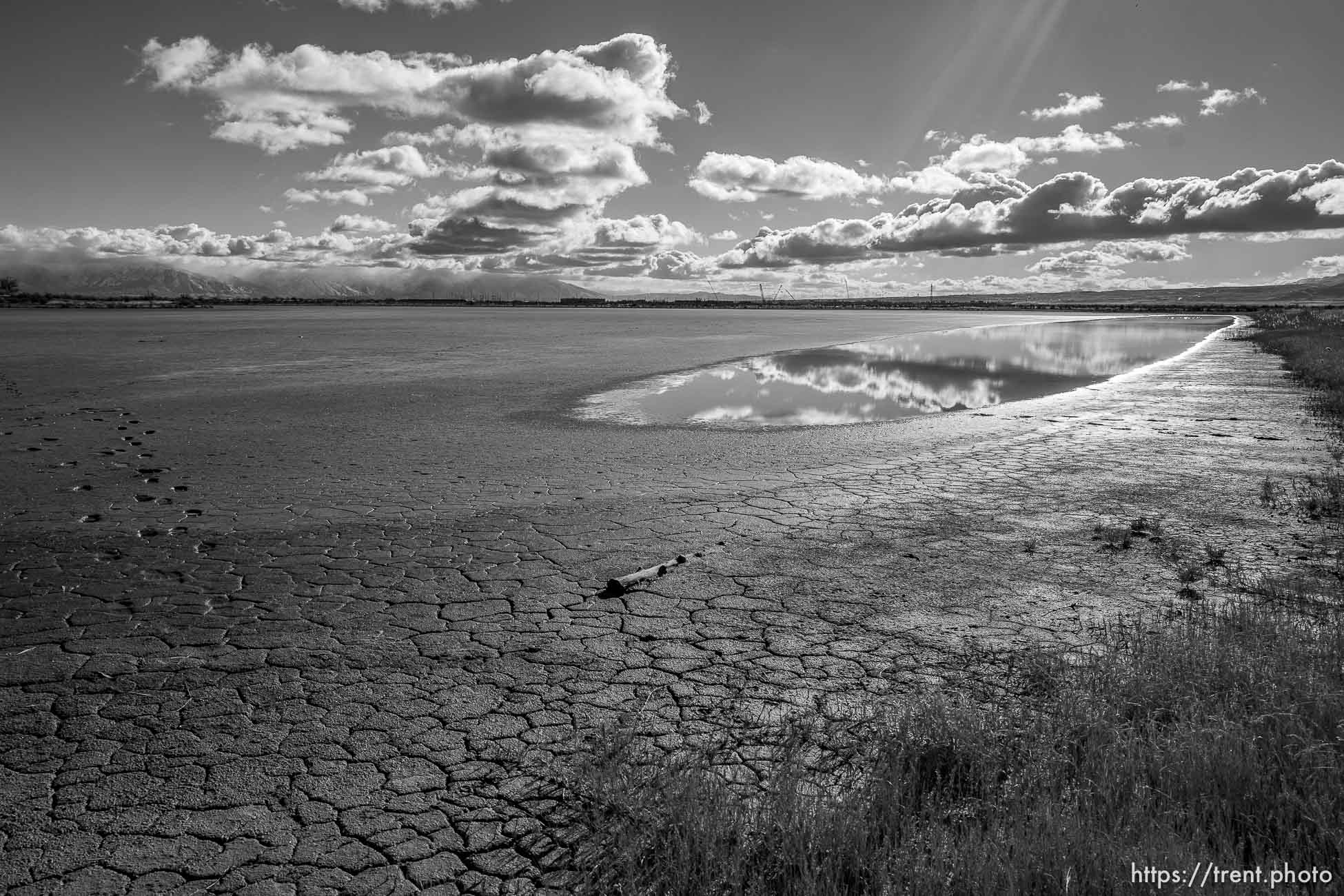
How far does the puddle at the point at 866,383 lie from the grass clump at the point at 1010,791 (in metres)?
11.9

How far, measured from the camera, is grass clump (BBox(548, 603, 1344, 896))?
3123 millimetres

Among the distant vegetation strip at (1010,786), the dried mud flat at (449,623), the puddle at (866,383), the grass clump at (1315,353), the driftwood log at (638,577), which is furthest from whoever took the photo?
the puddle at (866,383)

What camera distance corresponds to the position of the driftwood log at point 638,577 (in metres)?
6.62

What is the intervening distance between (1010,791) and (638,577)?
12.0ft

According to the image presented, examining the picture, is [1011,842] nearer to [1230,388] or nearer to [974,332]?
[1230,388]

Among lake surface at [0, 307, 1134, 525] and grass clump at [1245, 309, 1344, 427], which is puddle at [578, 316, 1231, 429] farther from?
grass clump at [1245, 309, 1344, 427]

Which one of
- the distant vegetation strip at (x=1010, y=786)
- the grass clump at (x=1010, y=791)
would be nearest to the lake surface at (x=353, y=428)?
the distant vegetation strip at (x=1010, y=786)

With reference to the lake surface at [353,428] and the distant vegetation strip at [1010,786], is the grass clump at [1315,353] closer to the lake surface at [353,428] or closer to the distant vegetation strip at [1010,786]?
the lake surface at [353,428]

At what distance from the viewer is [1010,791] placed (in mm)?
3654

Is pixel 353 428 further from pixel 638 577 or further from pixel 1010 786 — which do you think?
pixel 1010 786

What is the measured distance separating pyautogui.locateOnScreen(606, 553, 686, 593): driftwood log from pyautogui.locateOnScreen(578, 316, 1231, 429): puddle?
29.5 feet

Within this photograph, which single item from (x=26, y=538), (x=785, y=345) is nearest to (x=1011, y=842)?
(x=26, y=538)

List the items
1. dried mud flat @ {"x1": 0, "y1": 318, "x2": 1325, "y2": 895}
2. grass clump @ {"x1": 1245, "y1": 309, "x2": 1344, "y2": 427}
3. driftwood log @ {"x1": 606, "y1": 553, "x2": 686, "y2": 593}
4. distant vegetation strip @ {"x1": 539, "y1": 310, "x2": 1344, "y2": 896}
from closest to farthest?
distant vegetation strip @ {"x1": 539, "y1": 310, "x2": 1344, "y2": 896}
dried mud flat @ {"x1": 0, "y1": 318, "x2": 1325, "y2": 895}
driftwood log @ {"x1": 606, "y1": 553, "x2": 686, "y2": 593}
grass clump @ {"x1": 1245, "y1": 309, "x2": 1344, "y2": 427}

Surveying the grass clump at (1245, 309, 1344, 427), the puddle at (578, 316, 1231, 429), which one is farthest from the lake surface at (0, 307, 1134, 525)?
the grass clump at (1245, 309, 1344, 427)
